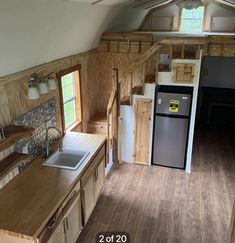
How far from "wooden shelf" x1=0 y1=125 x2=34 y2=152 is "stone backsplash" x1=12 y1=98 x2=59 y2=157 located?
20 cm

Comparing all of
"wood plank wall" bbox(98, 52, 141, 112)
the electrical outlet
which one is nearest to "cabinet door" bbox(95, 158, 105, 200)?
the electrical outlet

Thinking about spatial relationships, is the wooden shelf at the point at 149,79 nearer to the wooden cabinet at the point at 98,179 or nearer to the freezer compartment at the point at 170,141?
the freezer compartment at the point at 170,141

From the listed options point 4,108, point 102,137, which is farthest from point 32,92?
point 102,137

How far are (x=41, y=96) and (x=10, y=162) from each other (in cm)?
108

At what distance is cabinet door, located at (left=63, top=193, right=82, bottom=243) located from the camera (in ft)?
9.17

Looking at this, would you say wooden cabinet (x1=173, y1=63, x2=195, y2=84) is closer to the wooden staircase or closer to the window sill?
the wooden staircase

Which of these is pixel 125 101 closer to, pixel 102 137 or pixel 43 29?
pixel 102 137

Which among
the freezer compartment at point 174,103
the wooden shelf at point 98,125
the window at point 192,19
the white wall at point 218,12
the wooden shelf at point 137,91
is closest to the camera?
the freezer compartment at point 174,103

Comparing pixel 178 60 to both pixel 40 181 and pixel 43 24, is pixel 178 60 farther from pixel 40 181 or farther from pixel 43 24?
pixel 40 181

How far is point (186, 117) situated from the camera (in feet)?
14.7

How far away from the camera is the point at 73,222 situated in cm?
297

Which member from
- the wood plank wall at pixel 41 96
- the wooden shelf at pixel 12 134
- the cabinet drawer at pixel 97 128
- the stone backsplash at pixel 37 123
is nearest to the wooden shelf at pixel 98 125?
the cabinet drawer at pixel 97 128

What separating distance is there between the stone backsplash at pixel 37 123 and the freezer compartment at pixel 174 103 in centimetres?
182

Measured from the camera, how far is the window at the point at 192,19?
728 cm
